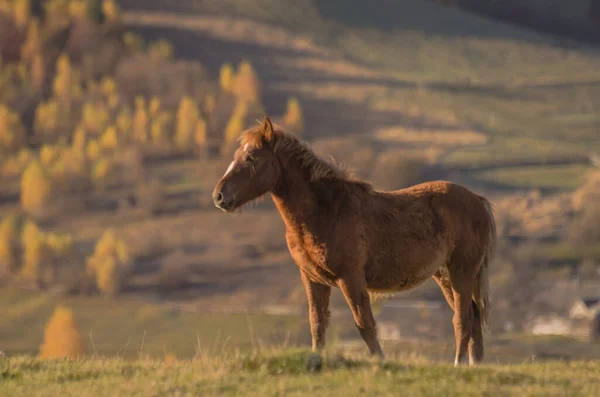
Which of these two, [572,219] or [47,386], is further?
[572,219]

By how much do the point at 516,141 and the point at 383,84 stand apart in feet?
117

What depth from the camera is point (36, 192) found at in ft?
514

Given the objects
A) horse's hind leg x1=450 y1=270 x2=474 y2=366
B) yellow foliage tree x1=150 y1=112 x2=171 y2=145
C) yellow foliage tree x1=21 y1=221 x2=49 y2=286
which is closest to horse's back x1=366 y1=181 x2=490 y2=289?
horse's hind leg x1=450 y1=270 x2=474 y2=366

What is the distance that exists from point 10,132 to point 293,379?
190 m

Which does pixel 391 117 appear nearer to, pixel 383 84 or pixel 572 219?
pixel 383 84

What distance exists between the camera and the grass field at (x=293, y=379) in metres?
10.1

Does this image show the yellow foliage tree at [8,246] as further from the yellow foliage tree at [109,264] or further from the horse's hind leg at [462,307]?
the horse's hind leg at [462,307]

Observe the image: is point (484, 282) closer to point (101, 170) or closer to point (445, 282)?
point (445, 282)

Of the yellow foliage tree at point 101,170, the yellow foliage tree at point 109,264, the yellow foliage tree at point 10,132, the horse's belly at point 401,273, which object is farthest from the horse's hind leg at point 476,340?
the yellow foliage tree at point 10,132

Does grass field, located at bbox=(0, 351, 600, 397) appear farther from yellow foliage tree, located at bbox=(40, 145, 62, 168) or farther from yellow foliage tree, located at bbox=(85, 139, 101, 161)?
yellow foliage tree, located at bbox=(85, 139, 101, 161)

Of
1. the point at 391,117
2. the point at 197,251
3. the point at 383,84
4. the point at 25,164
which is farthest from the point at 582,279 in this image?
the point at 25,164

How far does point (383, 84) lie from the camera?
194 m

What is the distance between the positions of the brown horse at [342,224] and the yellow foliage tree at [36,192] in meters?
145

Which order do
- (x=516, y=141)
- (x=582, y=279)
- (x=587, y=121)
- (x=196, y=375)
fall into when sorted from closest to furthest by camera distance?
1. (x=196, y=375)
2. (x=582, y=279)
3. (x=516, y=141)
4. (x=587, y=121)
